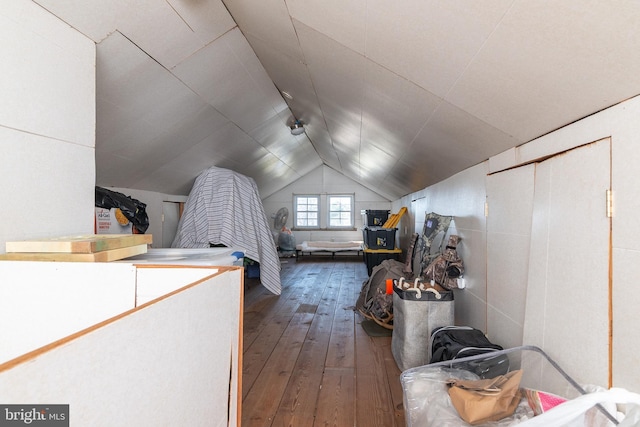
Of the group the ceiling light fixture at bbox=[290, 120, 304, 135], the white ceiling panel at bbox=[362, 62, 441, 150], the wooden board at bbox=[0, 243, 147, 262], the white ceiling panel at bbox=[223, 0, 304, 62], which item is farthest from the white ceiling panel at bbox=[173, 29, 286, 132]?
the wooden board at bbox=[0, 243, 147, 262]

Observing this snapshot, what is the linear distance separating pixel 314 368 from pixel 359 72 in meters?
1.93

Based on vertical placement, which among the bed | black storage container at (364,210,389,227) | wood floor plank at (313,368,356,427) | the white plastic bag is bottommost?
wood floor plank at (313,368,356,427)

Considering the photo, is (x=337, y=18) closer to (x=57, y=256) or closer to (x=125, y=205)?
(x=57, y=256)

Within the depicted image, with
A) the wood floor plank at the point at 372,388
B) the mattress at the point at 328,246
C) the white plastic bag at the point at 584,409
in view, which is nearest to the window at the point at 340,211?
the mattress at the point at 328,246

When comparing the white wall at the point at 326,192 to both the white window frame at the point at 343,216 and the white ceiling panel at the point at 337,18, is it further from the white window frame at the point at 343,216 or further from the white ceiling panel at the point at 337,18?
the white ceiling panel at the point at 337,18

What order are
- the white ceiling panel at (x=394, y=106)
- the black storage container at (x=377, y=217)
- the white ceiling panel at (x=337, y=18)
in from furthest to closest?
the black storage container at (x=377, y=217) < the white ceiling panel at (x=394, y=106) < the white ceiling panel at (x=337, y=18)

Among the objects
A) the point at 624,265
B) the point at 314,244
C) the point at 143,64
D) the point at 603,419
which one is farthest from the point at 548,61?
the point at 314,244

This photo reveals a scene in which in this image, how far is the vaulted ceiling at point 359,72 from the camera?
99 centimetres

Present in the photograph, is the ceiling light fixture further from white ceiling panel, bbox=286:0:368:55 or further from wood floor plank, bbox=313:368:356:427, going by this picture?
wood floor plank, bbox=313:368:356:427

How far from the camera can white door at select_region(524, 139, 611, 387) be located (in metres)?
1.11

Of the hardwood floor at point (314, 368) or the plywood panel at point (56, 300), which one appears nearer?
Answer: the plywood panel at point (56, 300)

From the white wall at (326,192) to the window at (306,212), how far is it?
16 cm

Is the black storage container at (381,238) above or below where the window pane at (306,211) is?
below

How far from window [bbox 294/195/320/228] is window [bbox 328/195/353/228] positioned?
0.38m
